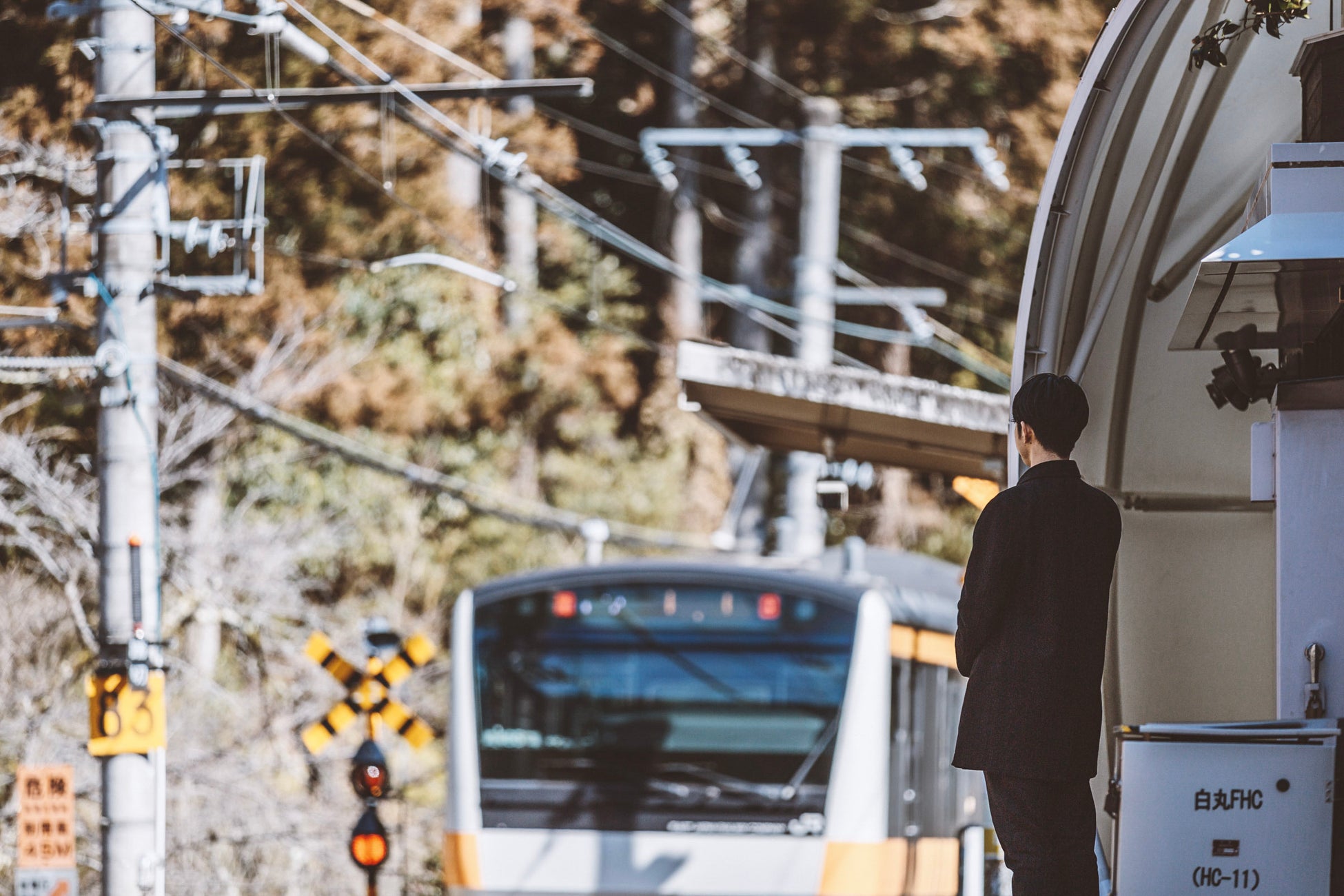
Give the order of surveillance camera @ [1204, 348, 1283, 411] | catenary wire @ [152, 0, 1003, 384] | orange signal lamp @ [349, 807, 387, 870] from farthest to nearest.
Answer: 1. orange signal lamp @ [349, 807, 387, 870]
2. catenary wire @ [152, 0, 1003, 384]
3. surveillance camera @ [1204, 348, 1283, 411]

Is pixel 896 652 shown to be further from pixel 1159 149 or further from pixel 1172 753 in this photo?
pixel 1172 753

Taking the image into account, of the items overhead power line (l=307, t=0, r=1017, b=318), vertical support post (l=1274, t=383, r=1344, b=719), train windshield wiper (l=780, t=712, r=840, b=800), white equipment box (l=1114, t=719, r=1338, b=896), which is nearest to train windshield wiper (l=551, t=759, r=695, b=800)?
train windshield wiper (l=780, t=712, r=840, b=800)

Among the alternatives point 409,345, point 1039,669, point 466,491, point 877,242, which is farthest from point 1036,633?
point 877,242

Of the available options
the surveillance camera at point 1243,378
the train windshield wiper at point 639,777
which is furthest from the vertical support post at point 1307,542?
the train windshield wiper at point 639,777

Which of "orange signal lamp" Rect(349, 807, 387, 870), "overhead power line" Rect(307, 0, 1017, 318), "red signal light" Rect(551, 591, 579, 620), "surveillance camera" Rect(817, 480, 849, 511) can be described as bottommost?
"orange signal lamp" Rect(349, 807, 387, 870)

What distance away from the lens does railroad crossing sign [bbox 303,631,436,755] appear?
40.4 ft

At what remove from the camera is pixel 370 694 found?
12312mm

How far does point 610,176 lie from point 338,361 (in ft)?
28.1

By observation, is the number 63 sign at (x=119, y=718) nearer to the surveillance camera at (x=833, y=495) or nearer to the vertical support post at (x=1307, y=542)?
the surveillance camera at (x=833, y=495)

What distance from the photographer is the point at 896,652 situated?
35.0ft

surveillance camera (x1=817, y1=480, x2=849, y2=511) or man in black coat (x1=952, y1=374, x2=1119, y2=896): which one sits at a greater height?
surveillance camera (x1=817, y1=480, x2=849, y2=511)

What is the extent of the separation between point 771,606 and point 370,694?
3251mm

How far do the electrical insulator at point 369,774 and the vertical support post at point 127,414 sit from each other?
1367mm

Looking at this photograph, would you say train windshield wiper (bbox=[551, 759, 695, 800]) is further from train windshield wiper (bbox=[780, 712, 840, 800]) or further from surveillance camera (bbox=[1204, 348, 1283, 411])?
surveillance camera (bbox=[1204, 348, 1283, 411])
